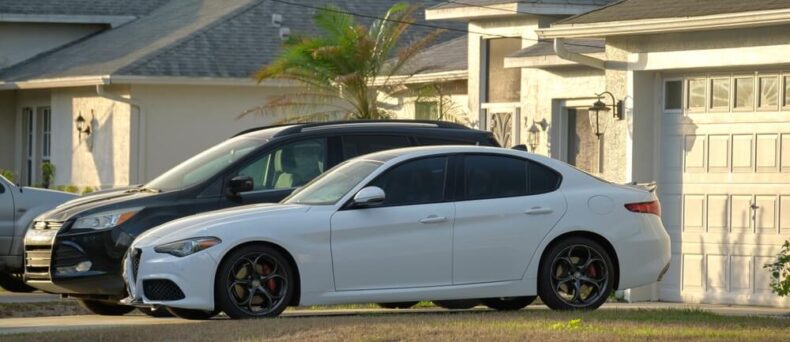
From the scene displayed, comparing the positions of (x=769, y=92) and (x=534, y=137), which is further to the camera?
(x=534, y=137)

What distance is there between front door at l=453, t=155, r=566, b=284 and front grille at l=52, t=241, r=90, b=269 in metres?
3.35

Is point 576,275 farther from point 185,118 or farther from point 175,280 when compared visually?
point 185,118

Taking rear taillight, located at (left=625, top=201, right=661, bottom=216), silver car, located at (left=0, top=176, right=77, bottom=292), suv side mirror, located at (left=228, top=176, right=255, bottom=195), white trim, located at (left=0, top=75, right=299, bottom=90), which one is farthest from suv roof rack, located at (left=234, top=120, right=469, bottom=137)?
white trim, located at (left=0, top=75, right=299, bottom=90)

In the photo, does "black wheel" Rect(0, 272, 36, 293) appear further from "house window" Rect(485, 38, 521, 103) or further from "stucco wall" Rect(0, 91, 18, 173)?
"stucco wall" Rect(0, 91, 18, 173)

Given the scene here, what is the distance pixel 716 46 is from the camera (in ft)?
55.2

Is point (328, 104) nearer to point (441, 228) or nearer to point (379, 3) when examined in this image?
point (379, 3)

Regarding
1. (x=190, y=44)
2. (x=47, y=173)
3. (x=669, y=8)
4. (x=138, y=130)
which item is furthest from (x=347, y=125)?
(x=47, y=173)

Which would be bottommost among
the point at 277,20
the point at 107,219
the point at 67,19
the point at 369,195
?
the point at 107,219

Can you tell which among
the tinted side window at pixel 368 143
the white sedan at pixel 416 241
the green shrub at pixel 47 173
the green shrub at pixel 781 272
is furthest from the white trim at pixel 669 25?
the green shrub at pixel 47 173

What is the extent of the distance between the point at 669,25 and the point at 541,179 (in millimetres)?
4466

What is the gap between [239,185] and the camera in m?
13.6

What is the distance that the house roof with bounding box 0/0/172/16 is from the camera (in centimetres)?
3341

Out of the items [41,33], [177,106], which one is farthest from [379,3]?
[41,33]

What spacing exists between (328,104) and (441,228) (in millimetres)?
15154
